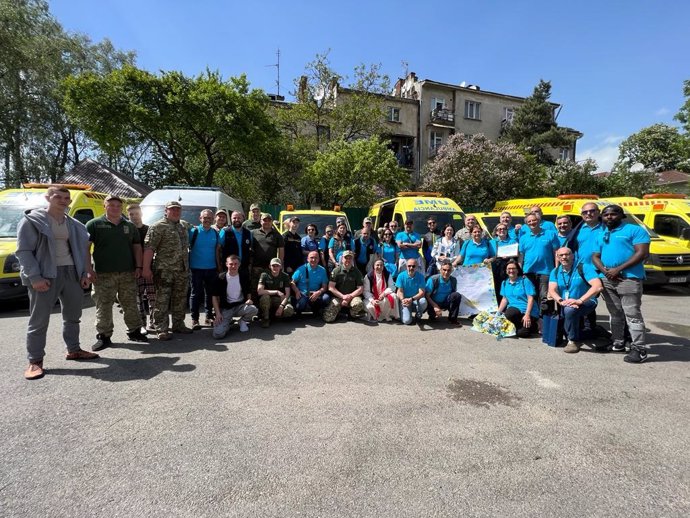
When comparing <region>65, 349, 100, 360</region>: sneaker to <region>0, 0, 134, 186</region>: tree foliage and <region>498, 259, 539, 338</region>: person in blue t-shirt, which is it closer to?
<region>498, 259, 539, 338</region>: person in blue t-shirt

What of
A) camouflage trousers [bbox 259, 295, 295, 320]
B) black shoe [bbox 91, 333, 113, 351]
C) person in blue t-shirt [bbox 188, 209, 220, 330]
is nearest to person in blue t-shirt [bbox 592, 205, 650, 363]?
camouflage trousers [bbox 259, 295, 295, 320]

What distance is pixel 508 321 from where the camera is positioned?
5.72 meters

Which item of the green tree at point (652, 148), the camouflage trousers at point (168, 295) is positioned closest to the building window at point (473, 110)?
the green tree at point (652, 148)

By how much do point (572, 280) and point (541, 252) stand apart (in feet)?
2.21

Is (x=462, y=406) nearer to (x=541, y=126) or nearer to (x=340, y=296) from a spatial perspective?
(x=340, y=296)

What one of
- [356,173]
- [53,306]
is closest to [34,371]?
[53,306]

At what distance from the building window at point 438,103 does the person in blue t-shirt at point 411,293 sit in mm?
26604

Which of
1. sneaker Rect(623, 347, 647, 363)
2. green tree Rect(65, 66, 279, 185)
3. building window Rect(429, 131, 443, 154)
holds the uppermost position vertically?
building window Rect(429, 131, 443, 154)

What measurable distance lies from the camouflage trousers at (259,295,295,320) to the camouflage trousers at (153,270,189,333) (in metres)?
1.21

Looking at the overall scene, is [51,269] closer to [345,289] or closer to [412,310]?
[345,289]

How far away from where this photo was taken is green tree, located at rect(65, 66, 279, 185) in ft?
55.8

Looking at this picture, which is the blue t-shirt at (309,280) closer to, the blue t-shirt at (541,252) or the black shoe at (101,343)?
the black shoe at (101,343)

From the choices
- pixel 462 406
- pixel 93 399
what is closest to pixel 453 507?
pixel 462 406

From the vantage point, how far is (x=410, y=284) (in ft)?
21.1
